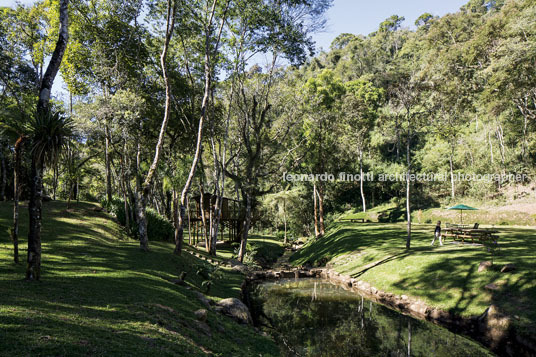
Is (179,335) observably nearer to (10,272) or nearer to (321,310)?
(10,272)

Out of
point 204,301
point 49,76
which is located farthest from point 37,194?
point 204,301

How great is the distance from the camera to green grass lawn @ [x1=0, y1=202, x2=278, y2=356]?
5086 millimetres

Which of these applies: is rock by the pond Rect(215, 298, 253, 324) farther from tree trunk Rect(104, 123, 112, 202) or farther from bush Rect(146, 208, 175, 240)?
tree trunk Rect(104, 123, 112, 202)

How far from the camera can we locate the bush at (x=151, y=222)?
23.0 m

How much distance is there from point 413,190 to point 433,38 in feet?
80.9

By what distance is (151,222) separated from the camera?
23422mm

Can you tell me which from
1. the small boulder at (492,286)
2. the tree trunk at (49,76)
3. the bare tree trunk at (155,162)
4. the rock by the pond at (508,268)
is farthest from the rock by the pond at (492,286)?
the tree trunk at (49,76)

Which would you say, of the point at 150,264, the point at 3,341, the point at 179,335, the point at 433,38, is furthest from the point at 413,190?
the point at 3,341

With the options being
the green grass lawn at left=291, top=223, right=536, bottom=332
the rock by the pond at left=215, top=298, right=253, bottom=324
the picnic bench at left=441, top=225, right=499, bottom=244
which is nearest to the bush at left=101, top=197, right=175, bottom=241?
the rock by the pond at left=215, top=298, right=253, bottom=324

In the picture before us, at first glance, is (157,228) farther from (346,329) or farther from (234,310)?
(346,329)

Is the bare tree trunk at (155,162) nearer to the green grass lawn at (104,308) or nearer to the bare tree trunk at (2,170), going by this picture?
the green grass lawn at (104,308)

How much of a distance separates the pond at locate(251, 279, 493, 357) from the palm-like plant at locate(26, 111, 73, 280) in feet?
25.8

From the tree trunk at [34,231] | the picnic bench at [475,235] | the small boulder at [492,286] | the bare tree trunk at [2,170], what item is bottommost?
the small boulder at [492,286]

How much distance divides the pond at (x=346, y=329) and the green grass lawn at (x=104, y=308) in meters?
1.71
